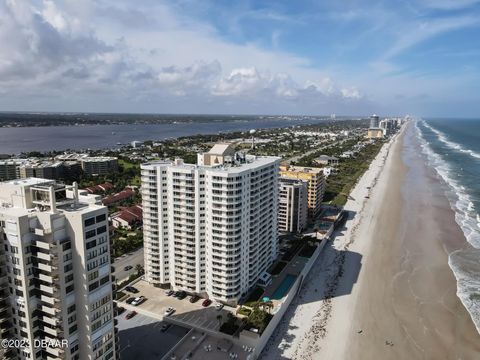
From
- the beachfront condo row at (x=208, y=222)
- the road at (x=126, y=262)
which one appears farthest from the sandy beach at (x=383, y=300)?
the road at (x=126, y=262)

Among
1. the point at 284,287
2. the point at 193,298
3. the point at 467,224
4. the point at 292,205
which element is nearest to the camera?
the point at 193,298

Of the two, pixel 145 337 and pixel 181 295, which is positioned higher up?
pixel 181 295

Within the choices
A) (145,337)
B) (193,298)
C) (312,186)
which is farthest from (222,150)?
(312,186)

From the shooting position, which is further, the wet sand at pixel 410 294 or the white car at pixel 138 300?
the white car at pixel 138 300

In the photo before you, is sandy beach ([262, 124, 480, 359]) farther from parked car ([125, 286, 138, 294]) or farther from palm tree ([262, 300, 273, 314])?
parked car ([125, 286, 138, 294])

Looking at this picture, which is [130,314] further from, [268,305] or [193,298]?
[268,305]

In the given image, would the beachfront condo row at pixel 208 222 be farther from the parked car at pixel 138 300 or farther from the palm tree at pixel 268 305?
the parked car at pixel 138 300
